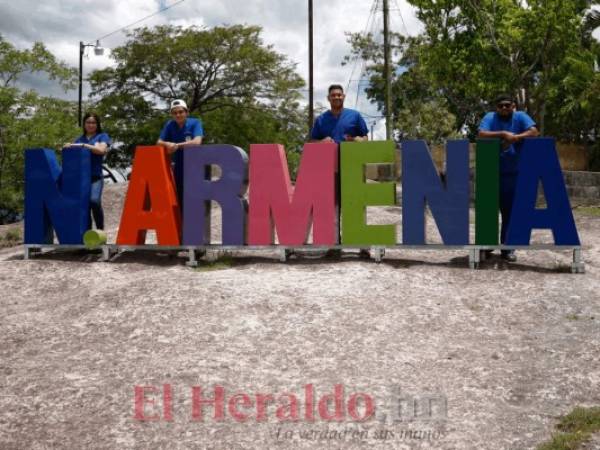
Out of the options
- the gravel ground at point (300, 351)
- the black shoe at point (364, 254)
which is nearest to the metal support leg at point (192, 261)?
the gravel ground at point (300, 351)

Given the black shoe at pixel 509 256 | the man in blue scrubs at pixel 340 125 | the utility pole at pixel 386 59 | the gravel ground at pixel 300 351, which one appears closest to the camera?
the gravel ground at pixel 300 351

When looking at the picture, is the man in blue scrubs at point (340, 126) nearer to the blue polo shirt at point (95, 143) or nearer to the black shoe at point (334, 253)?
the black shoe at point (334, 253)

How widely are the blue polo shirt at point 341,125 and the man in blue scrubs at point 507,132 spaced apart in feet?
4.86

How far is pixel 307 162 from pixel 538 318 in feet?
10.6

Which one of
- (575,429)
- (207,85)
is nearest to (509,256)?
(575,429)

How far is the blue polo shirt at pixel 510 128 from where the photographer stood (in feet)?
23.3

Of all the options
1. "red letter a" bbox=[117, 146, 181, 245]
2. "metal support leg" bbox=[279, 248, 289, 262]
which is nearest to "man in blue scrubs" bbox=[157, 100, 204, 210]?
"red letter a" bbox=[117, 146, 181, 245]

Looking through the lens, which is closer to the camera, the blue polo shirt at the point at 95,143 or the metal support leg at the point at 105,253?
the metal support leg at the point at 105,253

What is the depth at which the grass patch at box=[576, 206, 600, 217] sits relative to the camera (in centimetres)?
1377

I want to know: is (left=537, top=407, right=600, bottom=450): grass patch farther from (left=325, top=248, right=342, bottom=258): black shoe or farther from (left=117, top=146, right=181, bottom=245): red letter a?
(left=117, top=146, right=181, bottom=245): red letter a

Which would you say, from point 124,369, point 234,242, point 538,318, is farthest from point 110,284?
point 538,318

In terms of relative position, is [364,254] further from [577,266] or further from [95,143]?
[95,143]

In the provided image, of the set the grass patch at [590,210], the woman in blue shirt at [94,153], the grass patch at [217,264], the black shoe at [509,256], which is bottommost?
the grass patch at [217,264]

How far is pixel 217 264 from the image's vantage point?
7363mm
